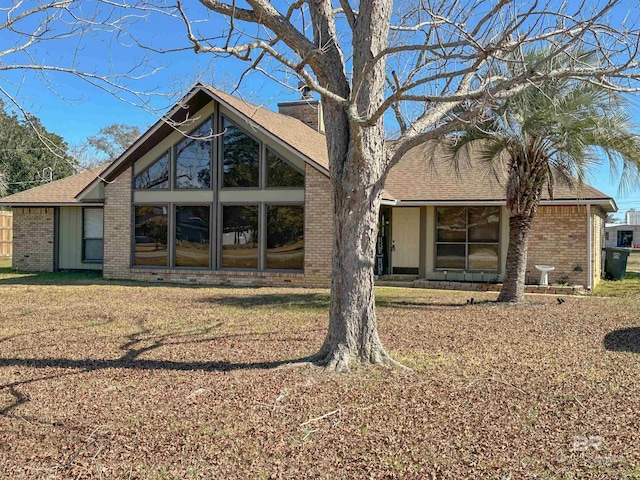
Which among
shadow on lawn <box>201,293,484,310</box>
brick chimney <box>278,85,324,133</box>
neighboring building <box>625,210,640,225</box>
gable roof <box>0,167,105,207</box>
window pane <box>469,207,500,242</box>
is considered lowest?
shadow on lawn <box>201,293,484,310</box>

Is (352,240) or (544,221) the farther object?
(544,221)

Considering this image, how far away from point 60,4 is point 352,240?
3784 mm

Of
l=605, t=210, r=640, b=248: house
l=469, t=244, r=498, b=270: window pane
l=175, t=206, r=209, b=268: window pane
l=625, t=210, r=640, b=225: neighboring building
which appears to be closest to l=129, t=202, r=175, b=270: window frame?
l=175, t=206, r=209, b=268: window pane

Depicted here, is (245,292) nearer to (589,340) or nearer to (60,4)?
(589,340)

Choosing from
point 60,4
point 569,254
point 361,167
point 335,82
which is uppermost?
point 60,4

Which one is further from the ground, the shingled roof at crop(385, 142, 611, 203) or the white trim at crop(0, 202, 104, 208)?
the shingled roof at crop(385, 142, 611, 203)

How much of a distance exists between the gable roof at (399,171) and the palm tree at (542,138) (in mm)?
2176

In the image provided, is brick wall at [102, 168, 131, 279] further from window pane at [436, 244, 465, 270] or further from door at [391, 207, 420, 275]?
window pane at [436, 244, 465, 270]

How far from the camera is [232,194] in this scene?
53.3ft

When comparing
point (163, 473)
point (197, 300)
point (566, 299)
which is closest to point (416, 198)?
point (566, 299)

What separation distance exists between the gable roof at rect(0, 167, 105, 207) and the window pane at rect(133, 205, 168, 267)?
3176 millimetres

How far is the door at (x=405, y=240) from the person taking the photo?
1731cm

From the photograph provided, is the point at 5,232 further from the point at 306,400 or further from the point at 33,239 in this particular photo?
the point at 306,400

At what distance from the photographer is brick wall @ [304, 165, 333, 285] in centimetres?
1545
